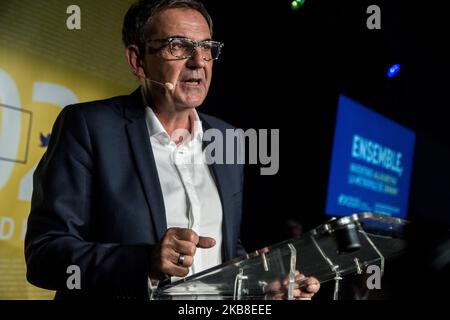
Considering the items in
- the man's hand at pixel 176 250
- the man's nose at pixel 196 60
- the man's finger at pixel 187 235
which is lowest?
the man's hand at pixel 176 250

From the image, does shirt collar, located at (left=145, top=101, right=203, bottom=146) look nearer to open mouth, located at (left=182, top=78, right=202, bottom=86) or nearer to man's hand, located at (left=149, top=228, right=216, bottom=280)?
open mouth, located at (left=182, top=78, right=202, bottom=86)

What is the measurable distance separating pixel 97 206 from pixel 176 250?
0.48 m

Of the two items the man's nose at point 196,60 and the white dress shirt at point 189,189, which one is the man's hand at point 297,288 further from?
the man's nose at point 196,60

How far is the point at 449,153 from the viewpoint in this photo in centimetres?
729

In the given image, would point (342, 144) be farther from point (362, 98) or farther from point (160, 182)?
point (160, 182)

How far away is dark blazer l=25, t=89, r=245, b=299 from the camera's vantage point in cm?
133

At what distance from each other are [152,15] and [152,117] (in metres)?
0.33

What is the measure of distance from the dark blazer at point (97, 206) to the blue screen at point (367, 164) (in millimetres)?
3601

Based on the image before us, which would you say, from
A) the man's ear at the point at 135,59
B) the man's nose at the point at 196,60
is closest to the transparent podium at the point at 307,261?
the man's nose at the point at 196,60

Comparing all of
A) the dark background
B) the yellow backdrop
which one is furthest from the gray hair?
the dark background

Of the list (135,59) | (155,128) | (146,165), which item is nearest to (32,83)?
(135,59)

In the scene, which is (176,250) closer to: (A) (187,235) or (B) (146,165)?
(A) (187,235)

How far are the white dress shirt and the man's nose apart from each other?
0.67ft

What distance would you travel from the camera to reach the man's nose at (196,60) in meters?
1.70
